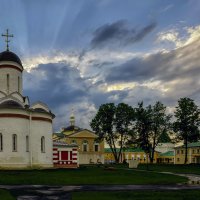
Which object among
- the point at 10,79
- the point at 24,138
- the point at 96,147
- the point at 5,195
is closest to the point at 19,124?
the point at 24,138

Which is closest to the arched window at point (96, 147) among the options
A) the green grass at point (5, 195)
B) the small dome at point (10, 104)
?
the small dome at point (10, 104)

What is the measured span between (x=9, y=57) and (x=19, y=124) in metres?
11.3

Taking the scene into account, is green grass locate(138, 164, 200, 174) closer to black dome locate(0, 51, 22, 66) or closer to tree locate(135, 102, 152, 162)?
tree locate(135, 102, 152, 162)

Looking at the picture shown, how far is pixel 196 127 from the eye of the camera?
80.6 m

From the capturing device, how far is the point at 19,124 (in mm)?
45344

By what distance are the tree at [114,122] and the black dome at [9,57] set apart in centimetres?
4264

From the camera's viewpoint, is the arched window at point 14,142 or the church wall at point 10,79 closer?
the arched window at point 14,142

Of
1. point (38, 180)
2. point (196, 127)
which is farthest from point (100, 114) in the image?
point (38, 180)

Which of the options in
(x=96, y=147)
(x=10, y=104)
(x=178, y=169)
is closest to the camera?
(x=10, y=104)

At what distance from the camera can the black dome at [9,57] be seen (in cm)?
5159

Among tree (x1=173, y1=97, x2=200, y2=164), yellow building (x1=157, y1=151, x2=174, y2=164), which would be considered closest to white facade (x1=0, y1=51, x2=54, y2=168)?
tree (x1=173, y1=97, x2=200, y2=164)

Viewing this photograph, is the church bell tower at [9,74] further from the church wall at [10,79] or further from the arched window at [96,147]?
the arched window at [96,147]

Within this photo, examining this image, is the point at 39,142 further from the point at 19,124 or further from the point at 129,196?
the point at 129,196

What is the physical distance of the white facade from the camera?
4441 centimetres
